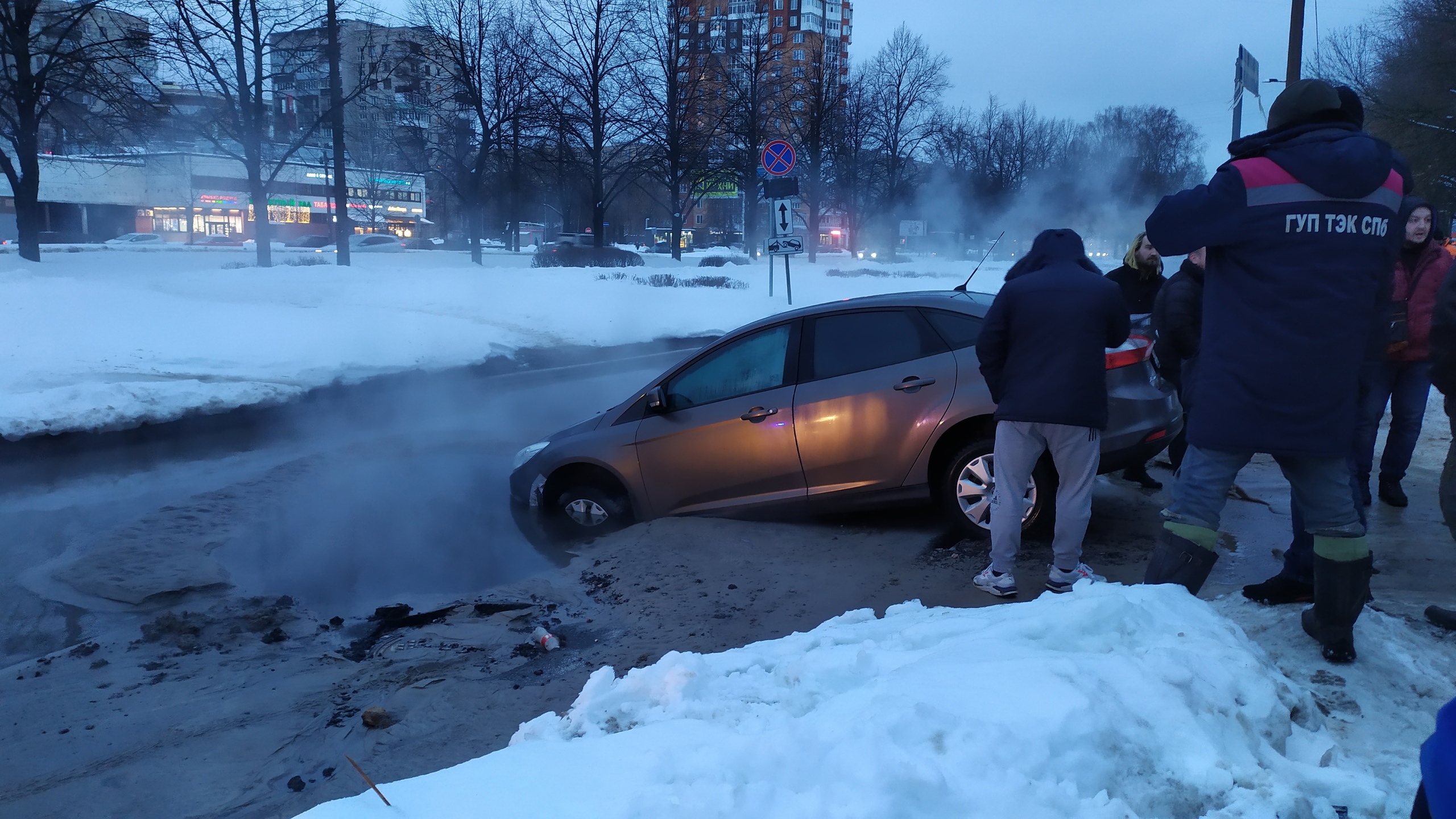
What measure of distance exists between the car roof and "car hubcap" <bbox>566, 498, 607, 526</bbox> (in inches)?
54.8

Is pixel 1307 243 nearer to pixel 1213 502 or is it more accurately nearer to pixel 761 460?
pixel 1213 502

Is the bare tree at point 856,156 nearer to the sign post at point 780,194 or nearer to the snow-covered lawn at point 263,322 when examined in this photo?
the snow-covered lawn at point 263,322

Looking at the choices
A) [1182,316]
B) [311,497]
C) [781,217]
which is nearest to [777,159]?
[781,217]

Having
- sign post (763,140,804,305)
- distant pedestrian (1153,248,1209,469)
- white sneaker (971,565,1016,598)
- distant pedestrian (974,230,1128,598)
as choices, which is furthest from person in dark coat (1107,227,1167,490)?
sign post (763,140,804,305)

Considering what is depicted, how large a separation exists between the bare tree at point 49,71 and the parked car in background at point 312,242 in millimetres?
30043

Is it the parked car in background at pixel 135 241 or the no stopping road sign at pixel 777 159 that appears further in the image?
the parked car in background at pixel 135 241

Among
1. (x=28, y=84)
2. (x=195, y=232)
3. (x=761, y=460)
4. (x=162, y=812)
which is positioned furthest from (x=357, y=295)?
(x=195, y=232)

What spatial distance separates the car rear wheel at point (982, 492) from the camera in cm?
534

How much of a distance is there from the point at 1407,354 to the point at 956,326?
2.66m

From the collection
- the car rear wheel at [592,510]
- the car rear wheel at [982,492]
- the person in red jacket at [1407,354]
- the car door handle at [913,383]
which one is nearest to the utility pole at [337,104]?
the car rear wheel at [592,510]

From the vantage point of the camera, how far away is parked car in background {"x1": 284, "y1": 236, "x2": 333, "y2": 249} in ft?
166

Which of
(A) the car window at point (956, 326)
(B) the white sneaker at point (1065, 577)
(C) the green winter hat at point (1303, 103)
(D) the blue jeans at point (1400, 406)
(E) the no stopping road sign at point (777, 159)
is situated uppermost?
(E) the no stopping road sign at point (777, 159)

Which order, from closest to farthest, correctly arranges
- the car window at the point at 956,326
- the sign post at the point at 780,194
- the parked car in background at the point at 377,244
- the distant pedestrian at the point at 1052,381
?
the distant pedestrian at the point at 1052,381, the car window at the point at 956,326, the sign post at the point at 780,194, the parked car in background at the point at 377,244

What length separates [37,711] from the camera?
3.77 m
